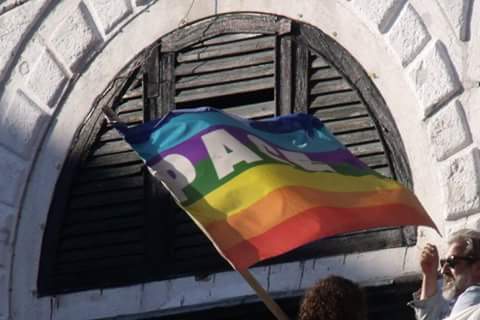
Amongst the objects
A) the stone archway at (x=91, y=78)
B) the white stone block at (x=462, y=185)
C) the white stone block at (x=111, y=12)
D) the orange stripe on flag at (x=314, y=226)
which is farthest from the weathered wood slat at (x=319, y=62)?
the orange stripe on flag at (x=314, y=226)

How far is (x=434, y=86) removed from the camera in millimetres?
10336

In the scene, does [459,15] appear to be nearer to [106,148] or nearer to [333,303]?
[106,148]

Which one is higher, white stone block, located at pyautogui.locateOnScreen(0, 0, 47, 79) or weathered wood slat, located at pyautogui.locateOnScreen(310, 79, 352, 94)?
white stone block, located at pyautogui.locateOnScreen(0, 0, 47, 79)

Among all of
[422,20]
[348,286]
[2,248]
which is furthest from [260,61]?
[348,286]

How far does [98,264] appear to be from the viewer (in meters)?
11.2

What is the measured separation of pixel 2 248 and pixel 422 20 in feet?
8.14

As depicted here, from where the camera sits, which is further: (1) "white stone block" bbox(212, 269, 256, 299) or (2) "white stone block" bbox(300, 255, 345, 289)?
(1) "white stone block" bbox(212, 269, 256, 299)

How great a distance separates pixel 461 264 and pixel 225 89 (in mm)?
2761

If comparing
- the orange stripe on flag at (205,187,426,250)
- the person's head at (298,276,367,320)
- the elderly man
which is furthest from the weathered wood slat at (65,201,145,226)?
the person's head at (298,276,367,320)

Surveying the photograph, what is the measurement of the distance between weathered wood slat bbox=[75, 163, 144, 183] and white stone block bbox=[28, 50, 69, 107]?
0.39m

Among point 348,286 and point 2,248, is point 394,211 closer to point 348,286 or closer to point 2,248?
point 348,286

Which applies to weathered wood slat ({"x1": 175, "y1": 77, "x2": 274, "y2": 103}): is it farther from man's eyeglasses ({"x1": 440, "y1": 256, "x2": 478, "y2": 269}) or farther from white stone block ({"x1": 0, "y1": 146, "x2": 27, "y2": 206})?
man's eyeglasses ({"x1": 440, "y1": 256, "x2": 478, "y2": 269})

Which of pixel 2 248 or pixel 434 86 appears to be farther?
pixel 2 248

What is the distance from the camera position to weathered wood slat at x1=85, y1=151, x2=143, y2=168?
1127 cm
